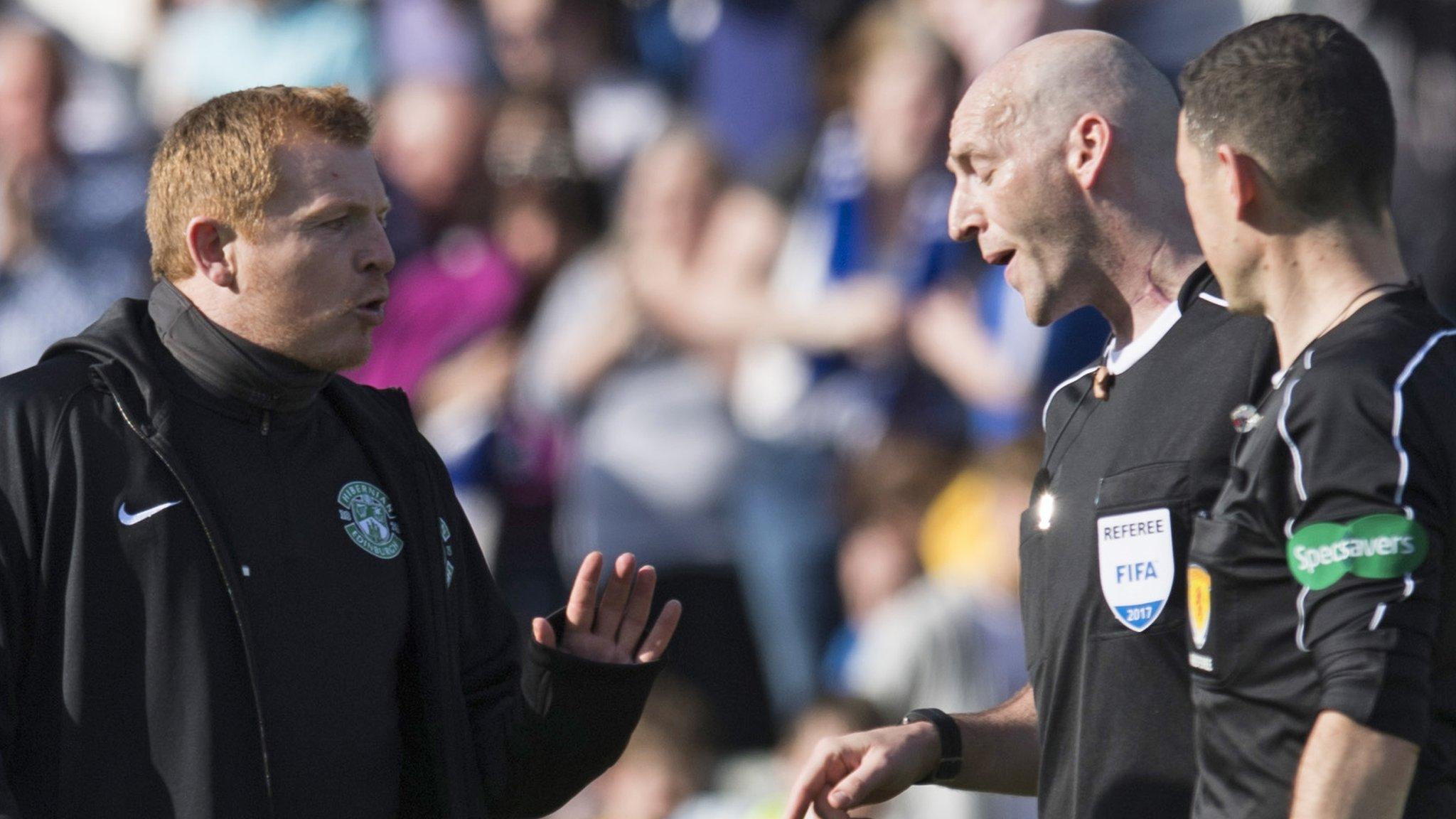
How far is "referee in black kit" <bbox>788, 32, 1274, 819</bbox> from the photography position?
8.44 feet

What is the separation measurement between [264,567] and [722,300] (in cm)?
407

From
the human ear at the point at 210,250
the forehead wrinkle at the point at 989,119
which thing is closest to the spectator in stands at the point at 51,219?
the human ear at the point at 210,250

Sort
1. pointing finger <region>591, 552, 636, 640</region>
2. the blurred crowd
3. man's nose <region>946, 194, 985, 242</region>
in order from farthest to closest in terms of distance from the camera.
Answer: the blurred crowd → pointing finger <region>591, 552, 636, 640</region> → man's nose <region>946, 194, 985, 242</region>

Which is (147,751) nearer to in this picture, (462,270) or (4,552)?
(4,552)

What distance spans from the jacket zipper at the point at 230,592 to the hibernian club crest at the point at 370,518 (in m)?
0.27

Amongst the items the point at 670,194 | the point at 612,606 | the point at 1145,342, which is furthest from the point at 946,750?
the point at 670,194

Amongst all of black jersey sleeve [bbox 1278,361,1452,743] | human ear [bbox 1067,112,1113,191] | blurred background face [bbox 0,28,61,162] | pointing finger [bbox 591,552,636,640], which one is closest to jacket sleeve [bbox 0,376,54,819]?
pointing finger [bbox 591,552,636,640]

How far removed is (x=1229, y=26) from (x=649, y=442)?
262cm

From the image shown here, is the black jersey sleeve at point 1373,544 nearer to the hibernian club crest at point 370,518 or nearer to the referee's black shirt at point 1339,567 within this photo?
the referee's black shirt at point 1339,567

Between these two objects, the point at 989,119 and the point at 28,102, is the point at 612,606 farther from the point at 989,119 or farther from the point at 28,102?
the point at 28,102

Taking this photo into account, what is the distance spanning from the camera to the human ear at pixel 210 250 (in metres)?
2.96

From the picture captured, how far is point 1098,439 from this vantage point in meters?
2.78

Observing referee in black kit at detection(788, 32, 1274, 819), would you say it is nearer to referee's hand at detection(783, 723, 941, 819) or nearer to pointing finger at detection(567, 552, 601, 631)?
referee's hand at detection(783, 723, 941, 819)

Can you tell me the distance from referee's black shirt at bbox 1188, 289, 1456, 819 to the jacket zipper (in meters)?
1.40
